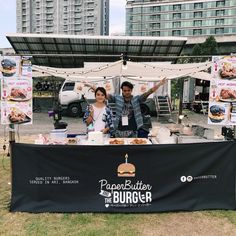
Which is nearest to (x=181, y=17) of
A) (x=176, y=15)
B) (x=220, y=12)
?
(x=176, y=15)

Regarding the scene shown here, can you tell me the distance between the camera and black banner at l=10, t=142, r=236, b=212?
436 cm

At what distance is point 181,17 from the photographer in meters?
84.8

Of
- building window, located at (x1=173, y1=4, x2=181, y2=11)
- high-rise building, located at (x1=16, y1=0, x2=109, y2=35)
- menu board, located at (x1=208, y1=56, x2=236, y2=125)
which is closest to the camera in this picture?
menu board, located at (x1=208, y1=56, x2=236, y2=125)

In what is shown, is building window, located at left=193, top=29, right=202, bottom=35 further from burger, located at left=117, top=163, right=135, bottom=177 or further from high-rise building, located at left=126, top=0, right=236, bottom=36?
burger, located at left=117, top=163, right=135, bottom=177

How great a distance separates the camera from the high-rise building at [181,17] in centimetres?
7944

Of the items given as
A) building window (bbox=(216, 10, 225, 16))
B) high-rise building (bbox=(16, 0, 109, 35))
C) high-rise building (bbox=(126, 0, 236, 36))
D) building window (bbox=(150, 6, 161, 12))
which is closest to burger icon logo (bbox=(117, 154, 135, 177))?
high-rise building (bbox=(126, 0, 236, 36))

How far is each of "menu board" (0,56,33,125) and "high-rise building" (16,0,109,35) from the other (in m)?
107

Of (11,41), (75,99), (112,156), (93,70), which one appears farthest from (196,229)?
(11,41)

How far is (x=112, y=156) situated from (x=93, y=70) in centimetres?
316

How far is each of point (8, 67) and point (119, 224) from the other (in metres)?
2.67

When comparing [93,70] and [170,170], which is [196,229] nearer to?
[170,170]

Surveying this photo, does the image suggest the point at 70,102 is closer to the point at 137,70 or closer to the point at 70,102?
the point at 70,102

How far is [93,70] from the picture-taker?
23.1 feet

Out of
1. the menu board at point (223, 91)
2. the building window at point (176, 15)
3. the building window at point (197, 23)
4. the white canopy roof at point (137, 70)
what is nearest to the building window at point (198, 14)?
the building window at point (197, 23)
